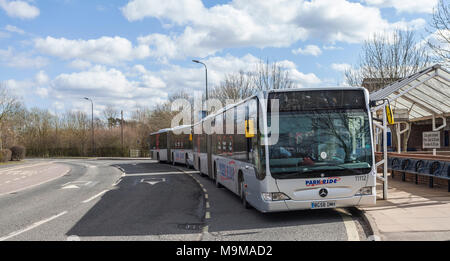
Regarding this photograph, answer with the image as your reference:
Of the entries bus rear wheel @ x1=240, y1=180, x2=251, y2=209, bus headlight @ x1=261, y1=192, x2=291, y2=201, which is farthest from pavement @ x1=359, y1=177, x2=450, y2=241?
bus rear wheel @ x1=240, y1=180, x2=251, y2=209

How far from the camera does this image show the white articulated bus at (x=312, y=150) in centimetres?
883

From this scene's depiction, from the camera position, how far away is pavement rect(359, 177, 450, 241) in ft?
23.5

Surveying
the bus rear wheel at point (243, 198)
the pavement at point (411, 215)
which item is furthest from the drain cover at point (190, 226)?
the pavement at point (411, 215)

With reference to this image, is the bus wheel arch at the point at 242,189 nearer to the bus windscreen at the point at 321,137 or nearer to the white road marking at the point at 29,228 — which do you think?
the bus windscreen at the point at 321,137

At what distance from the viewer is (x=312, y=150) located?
8906 mm

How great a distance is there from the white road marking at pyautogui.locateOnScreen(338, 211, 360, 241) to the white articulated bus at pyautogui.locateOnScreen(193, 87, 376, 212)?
0.33 m

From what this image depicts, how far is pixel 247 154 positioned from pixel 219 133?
492cm

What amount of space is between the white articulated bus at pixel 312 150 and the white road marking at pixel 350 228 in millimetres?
334

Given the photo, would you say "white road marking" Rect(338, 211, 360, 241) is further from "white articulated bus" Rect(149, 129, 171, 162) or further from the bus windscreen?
"white articulated bus" Rect(149, 129, 171, 162)

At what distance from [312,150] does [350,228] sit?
173 centimetres

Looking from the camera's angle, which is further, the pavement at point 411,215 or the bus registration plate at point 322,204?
the bus registration plate at point 322,204

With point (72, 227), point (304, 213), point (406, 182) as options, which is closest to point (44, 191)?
point (72, 227)
